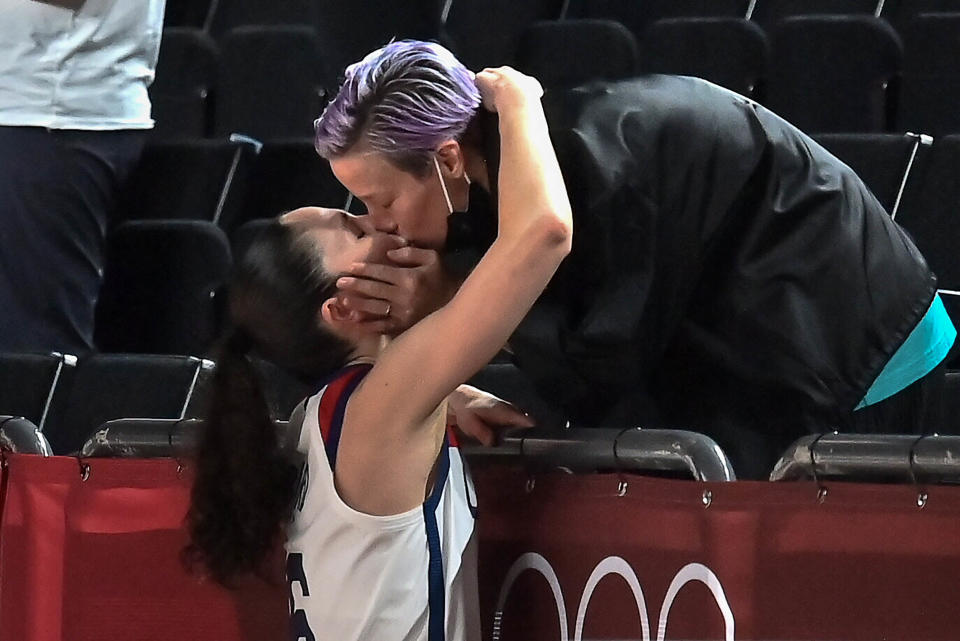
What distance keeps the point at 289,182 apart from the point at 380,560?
1854 millimetres

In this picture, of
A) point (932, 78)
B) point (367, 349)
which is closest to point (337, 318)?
point (367, 349)

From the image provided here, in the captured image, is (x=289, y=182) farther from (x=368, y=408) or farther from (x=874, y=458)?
(x=874, y=458)

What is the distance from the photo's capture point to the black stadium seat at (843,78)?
3.21 m

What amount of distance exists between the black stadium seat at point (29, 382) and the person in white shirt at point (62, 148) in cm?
22

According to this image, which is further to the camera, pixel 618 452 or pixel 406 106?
pixel 406 106

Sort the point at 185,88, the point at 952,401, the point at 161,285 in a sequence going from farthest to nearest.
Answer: the point at 185,88 < the point at 161,285 < the point at 952,401

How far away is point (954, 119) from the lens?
3096 mm

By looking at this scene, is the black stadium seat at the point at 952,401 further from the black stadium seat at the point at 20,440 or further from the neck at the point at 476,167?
the black stadium seat at the point at 20,440

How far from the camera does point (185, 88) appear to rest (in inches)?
147

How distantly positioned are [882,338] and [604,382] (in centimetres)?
30

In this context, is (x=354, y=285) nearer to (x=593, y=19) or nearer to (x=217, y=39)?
(x=593, y=19)

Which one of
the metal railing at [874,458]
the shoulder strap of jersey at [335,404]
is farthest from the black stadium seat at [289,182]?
the metal railing at [874,458]

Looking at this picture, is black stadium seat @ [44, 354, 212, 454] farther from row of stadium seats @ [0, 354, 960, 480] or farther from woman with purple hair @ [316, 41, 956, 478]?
woman with purple hair @ [316, 41, 956, 478]

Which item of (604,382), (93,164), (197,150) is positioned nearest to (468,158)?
(604,382)
